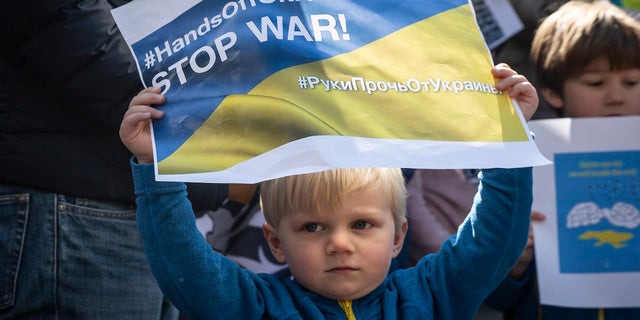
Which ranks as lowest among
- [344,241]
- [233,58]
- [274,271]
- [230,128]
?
[274,271]

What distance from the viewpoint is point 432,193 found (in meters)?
3.73

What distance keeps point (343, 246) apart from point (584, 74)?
1636 millimetres

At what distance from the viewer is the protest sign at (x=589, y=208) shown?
3.06 meters

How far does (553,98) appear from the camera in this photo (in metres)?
3.51

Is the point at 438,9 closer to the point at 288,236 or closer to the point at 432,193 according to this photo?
the point at 288,236

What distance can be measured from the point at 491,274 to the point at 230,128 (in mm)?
793

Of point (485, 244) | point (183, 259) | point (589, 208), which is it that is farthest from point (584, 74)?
point (183, 259)

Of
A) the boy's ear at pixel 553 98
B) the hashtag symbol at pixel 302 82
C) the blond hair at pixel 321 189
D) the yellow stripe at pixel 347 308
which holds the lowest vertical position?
the yellow stripe at pixel 347 308

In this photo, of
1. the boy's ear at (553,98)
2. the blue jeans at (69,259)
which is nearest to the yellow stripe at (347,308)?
the blue jeans at (69,259)

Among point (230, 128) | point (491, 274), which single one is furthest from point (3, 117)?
point (491, 274)

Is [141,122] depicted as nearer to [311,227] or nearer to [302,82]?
[302,82]

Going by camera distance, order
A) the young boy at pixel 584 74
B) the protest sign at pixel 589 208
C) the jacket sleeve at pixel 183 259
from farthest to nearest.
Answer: the young boy at pixel 584 74
the protest sign at pixel 589 208
the jacket sleeve at pixel 183 259

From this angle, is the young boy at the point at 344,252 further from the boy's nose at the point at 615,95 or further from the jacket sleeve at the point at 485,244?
the boy's nose at the point at 615,95

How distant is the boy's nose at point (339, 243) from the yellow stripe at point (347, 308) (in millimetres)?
145
